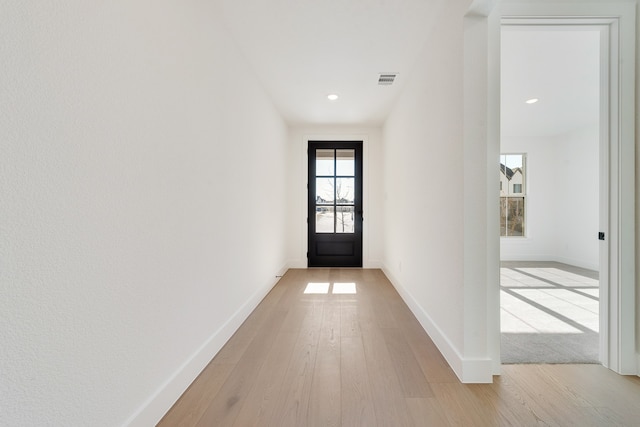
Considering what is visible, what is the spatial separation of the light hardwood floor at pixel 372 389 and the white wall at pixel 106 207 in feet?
0.82

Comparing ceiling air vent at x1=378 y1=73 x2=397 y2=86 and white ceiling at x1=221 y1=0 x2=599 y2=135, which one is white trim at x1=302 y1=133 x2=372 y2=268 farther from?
ceiling air vent at x1=378 y1=73 x2=397 y2=86

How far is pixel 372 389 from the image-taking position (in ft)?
5.10

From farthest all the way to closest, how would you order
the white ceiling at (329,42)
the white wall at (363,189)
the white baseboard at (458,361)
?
the white wall at (363,189)
the white ceiling at (329,42)
the white baseboard at (458,361)

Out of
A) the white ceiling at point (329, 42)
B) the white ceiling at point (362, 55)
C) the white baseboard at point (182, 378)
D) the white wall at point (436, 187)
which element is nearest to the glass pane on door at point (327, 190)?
the white ceiling at point (362, 55)

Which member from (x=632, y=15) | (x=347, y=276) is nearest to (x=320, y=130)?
(x=347, y=276)

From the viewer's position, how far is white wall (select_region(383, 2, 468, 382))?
1745mm

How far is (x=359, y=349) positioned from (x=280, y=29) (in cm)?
259

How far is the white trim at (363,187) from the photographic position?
4809 mm

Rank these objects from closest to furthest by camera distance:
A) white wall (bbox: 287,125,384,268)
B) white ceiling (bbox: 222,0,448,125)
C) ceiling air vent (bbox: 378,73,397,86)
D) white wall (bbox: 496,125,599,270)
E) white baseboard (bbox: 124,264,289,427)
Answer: white baseboard (bbox: 124,264,289,427)
white ceiling (bbox: 222,0,448,125)
ceiling air vent (bbox: 378,73,397,86)
white wall (bbox: 287,125,384,268)
white wall (bbox: 496,125,599,270)

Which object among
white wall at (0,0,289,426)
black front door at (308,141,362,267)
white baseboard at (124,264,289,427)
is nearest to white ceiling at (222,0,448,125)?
white wall at (0,0,289,426)

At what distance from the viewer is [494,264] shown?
1652 mm

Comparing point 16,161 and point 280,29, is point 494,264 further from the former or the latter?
point 280,29

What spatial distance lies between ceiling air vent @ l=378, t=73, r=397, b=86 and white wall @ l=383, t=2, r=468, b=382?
187 mm

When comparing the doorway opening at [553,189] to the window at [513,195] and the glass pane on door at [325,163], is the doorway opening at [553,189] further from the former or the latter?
the glass pane on door at [325,163]
